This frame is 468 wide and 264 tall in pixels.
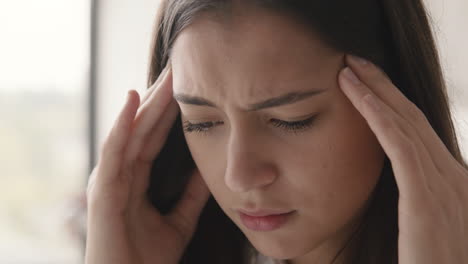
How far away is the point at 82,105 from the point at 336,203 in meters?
1.71

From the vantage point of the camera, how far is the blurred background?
207cm

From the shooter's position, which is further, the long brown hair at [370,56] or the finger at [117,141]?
the finger at [117,141]

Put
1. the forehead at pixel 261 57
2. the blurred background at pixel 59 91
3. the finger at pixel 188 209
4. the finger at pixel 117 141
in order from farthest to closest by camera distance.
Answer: the blurred background at pixel 59 91
the finger at pixel 188 209
the finger at pixel 117 141
the forehead at pixel 261 57

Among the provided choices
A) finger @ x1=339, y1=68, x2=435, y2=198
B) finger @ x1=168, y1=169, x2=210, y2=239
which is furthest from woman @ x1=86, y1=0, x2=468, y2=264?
finger @ x1=168, y1=169, x2=210, y2=239

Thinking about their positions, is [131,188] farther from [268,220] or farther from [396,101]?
[396,101]

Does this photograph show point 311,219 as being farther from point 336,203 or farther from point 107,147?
point 107,147

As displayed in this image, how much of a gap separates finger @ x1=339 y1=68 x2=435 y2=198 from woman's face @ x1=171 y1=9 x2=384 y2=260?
23 millimetres

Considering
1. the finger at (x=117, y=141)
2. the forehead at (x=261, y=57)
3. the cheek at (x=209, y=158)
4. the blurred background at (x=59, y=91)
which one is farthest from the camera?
the blurred background at (x=59, y=91)

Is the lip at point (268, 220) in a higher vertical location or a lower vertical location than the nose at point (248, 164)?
lower

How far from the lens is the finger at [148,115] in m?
0.91

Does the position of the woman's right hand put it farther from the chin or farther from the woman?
the chin

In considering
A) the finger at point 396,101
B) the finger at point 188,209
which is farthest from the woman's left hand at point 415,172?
the finger at point 188,209

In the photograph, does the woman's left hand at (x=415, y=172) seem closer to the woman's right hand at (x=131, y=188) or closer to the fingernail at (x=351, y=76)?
the fingernail at (x=351, y=76)

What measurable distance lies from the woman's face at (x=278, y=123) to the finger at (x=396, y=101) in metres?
0.03
